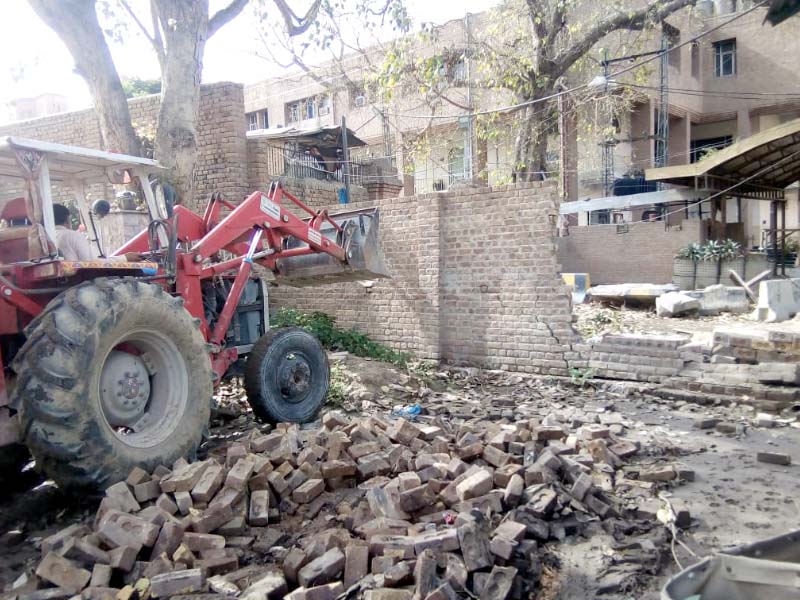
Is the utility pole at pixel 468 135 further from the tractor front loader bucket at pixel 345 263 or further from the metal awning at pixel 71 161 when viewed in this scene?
the metal awning at pixel 71 161

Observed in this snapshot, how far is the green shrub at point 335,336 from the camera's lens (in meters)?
8.98

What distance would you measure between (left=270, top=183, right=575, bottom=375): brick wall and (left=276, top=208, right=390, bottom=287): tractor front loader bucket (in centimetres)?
193

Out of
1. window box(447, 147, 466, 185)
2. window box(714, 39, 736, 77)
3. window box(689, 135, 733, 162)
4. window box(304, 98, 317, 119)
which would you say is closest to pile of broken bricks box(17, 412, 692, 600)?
window box(447, 147, 466, 185)

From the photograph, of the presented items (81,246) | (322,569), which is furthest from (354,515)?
(81,246)

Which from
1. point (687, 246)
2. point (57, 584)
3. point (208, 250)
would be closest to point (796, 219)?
point (687, 246)

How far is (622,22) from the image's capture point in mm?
13078

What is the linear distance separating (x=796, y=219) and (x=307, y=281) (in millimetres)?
26662

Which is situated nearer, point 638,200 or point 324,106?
point 638,200

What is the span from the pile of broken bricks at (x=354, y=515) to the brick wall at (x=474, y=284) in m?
3.13

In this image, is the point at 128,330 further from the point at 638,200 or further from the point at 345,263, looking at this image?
the point at 638,200

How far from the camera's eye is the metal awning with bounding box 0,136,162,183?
409 centimetres

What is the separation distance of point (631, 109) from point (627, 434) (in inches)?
669

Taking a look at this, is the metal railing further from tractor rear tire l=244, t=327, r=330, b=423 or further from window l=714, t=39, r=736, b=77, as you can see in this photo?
window l=714, t=39, r=736, b=77

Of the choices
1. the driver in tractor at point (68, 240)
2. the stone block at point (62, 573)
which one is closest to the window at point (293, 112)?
the driver in tractor at point (68, 240)
